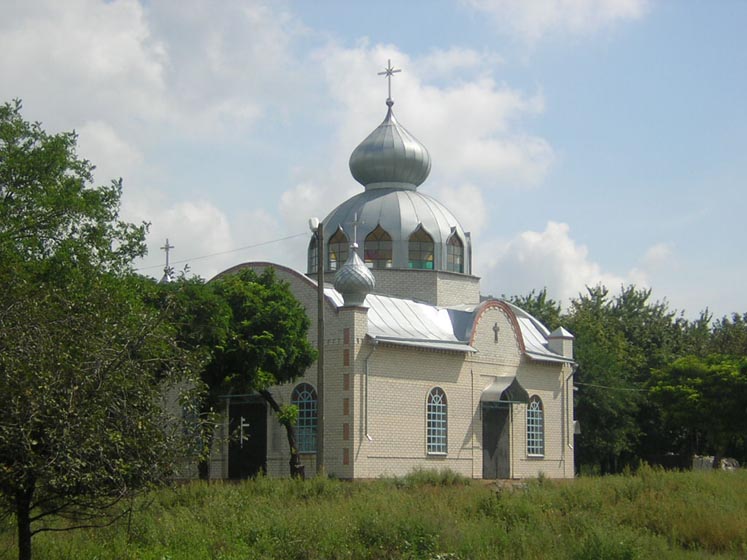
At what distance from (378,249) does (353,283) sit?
234 inches

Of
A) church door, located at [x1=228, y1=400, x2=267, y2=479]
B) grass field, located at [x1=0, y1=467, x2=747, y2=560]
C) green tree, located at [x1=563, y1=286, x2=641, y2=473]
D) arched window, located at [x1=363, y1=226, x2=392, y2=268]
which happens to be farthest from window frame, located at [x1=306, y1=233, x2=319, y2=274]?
grass field, located at [x1=0, y1=467, x2=747, y2=560]

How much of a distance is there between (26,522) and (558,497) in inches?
394

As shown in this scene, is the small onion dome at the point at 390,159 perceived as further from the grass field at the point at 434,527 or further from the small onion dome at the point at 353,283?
the grass field at the point at 434,527

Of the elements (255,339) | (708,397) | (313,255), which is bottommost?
(708,397)

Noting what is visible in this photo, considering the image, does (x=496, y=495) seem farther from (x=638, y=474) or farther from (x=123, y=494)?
(x=123, y=494)

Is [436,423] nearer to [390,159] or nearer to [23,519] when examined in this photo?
[390,159]

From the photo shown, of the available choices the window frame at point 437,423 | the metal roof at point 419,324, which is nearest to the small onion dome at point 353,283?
the metal roof at point 419,324

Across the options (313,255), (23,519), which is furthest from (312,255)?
(23,519)

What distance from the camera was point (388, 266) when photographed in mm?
36344

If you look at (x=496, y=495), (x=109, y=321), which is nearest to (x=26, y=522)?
(x=109, y=321)

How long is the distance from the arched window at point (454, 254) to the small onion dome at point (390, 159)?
2.59 meters

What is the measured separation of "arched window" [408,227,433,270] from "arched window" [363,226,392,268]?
30.9 inches

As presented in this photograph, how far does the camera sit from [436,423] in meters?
32.6

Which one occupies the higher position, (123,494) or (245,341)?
(245,341)
